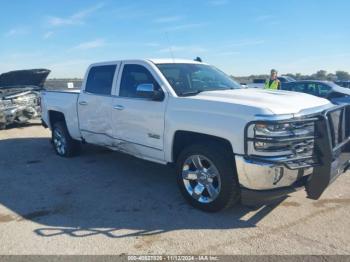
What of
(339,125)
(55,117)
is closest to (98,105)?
(55,117)

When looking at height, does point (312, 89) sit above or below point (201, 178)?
above

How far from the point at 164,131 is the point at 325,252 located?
242 centimetres

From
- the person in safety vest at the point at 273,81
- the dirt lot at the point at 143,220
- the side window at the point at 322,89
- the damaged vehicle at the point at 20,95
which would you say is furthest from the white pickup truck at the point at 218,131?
the side window at the point at 322,89

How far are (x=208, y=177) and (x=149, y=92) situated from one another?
1431 mm

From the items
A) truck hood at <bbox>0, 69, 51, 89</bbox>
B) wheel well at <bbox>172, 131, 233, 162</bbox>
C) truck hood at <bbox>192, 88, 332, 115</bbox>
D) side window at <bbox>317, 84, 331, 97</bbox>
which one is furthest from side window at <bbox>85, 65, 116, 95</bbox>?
→ side window at <bbox>317, 84, 331, 97</bbox>

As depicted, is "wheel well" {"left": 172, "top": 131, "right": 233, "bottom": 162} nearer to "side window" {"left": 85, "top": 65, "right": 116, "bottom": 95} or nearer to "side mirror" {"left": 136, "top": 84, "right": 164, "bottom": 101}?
"side mirror" {"left": 136, "top": 84, "right": 164, "bottom": 101}

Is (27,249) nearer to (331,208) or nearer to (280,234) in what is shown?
(280,234)

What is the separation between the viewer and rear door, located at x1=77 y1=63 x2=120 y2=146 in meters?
6.08

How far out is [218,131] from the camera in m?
4.19

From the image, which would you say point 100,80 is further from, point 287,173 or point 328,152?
point 328,152

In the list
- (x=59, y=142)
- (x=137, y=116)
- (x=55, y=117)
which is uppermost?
(x=137, y=116)

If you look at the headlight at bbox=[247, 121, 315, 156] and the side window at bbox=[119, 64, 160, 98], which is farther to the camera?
the side window at bbox=[119, 64, 160, 98]

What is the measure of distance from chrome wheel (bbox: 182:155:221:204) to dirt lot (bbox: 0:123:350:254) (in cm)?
23

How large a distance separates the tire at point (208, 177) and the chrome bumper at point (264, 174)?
229 millimetres
